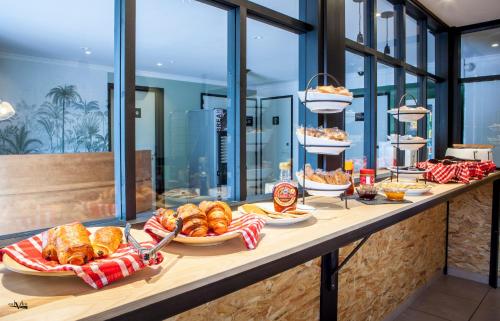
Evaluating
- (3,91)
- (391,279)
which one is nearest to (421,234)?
(391,279)

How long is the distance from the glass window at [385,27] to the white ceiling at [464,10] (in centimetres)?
37

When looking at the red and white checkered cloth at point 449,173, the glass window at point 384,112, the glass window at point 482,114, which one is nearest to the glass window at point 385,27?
the glass window at point 384,112

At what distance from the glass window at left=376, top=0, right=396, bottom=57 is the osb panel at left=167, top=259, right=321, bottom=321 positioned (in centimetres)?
222

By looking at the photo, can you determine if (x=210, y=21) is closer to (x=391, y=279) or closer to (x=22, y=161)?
(x=22, y=161)

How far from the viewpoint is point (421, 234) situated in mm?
3363

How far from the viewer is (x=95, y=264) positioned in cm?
76

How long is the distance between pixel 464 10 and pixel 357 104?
5.39ft

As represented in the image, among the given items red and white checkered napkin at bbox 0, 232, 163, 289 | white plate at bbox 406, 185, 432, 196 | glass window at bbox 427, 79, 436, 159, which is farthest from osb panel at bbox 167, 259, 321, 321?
glass window at bbox 427, 79, 436, 159

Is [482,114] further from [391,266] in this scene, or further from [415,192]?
[415,192]

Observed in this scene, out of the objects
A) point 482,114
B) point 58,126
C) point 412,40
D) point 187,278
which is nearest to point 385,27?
point 412,40

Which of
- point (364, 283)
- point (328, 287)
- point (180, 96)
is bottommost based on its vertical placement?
point (364, 283)

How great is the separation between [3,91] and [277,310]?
202 cm

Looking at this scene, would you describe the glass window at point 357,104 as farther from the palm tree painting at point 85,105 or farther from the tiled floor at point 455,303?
the palm tree painting at point 85,105

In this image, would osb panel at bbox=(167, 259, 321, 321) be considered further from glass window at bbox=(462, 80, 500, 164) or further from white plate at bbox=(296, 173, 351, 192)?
glass window at bbox=(462, 80, 500, 164)
